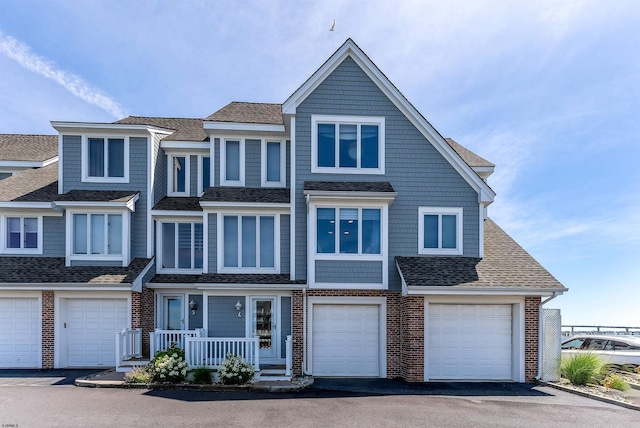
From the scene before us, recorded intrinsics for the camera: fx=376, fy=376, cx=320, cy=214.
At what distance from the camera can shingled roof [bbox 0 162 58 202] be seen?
14.3 meters

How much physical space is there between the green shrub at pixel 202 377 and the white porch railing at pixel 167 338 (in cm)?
120

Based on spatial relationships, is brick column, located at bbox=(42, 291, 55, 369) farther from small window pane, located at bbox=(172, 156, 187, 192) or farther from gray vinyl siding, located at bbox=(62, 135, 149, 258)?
small window pane, located at bbox=(172, 156, 187, 192)

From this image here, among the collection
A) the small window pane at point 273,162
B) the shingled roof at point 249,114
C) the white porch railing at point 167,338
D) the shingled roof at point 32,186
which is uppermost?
the shingled roof at point 249,114

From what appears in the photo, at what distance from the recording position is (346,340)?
1289 cm

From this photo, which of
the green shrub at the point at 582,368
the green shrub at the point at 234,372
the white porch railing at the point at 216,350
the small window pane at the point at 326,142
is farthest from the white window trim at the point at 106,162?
the green shrub at the point at 582,368

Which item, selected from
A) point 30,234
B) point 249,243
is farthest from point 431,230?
point 30,234

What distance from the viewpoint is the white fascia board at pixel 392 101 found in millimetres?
13156

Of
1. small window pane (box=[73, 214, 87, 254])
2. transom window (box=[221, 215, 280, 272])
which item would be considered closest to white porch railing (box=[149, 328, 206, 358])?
transom window (box=[221, 215, 280, 272])

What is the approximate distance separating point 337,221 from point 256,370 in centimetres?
532

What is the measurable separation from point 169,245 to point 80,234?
10.4 ft

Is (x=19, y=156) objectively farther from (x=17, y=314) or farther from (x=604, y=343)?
(x=604, y=343)

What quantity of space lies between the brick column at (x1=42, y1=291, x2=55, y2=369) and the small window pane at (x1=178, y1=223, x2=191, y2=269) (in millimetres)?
4505

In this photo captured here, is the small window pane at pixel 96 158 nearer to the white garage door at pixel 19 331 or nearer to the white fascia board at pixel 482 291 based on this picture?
the white garage door at pixel 19 331

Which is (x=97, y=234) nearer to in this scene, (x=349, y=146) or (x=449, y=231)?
(x=349, y=146)
